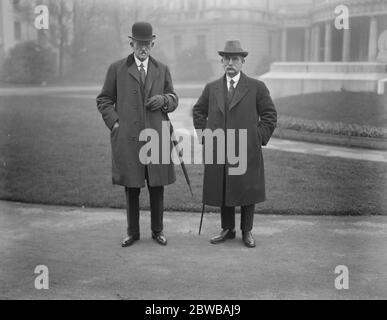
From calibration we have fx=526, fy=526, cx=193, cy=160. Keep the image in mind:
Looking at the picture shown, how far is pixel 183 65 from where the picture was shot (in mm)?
13617

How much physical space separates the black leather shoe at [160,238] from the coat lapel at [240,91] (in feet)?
4.96

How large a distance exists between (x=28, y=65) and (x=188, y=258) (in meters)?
12.9

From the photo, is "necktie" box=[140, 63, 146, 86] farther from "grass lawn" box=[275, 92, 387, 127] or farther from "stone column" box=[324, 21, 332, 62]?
"stone column" box=[324, 21, 332, 62]

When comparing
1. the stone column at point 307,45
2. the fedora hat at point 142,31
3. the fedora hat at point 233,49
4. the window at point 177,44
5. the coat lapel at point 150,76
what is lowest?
the coat lapel at point 150,76

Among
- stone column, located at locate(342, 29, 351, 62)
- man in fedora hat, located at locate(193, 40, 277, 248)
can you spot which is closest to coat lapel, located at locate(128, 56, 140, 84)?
man in fedora hat, located at locate(193, 40, 277, 248)

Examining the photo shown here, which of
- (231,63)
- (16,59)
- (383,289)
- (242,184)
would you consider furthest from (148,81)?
(16,59)

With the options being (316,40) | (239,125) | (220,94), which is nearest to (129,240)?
(239,125)

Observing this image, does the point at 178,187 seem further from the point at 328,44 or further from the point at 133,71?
the point at 328,44

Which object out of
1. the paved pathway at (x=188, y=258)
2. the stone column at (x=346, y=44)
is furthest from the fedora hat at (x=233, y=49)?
the stone column at (x=346, y=44)

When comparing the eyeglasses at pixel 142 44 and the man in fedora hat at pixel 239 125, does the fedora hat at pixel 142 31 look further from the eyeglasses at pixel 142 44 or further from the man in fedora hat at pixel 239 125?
the man in fedora hat at pixel 239 125

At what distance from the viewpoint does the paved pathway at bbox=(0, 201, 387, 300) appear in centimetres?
422

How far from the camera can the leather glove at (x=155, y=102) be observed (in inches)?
205

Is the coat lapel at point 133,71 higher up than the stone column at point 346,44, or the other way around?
the stone column at point 346,44

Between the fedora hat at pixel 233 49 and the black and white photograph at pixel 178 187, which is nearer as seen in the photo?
the black and white photograph at pixel 178 187
